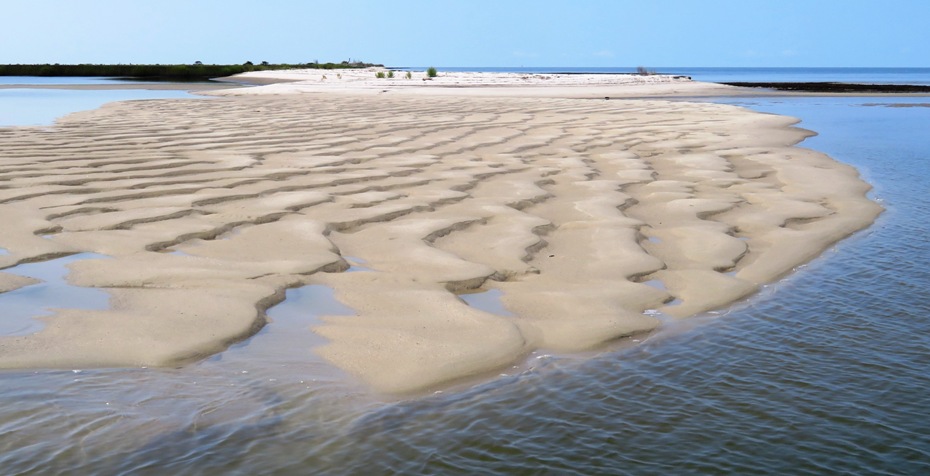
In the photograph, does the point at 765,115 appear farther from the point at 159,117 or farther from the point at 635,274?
the point at 635,274

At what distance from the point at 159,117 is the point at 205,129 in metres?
3.02

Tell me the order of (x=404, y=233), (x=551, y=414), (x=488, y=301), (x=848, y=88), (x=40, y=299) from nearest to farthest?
(x=551, y=414)
(x=40, y=299)
(x=488, y=301)
(x=404, y=233)
(x=848, y=88)

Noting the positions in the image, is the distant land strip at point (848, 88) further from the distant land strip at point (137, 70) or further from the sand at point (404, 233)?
the distant land strip at point (137, 70)

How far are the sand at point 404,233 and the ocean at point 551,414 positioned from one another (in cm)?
23

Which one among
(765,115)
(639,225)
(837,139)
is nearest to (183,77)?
(765,115)

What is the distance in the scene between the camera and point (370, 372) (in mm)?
3428

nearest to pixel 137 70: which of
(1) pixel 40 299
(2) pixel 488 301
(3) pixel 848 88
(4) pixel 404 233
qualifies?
(3) pixel 848 88

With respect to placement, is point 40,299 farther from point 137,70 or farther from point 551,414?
point 137,70

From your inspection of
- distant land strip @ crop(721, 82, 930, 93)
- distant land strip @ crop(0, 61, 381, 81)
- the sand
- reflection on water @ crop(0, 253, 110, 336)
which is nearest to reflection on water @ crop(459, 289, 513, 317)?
the sand

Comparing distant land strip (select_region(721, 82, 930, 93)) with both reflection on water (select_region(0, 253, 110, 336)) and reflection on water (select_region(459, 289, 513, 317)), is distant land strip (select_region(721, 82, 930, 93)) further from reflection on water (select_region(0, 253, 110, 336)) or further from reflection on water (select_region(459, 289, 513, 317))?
reflection on water (select_region(0, 253, 110, 336))

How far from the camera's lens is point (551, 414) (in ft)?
10.1

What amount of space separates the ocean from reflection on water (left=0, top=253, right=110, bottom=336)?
650mm

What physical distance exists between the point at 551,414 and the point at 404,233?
2830 mm

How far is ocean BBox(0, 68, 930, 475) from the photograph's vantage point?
2.70 metres
